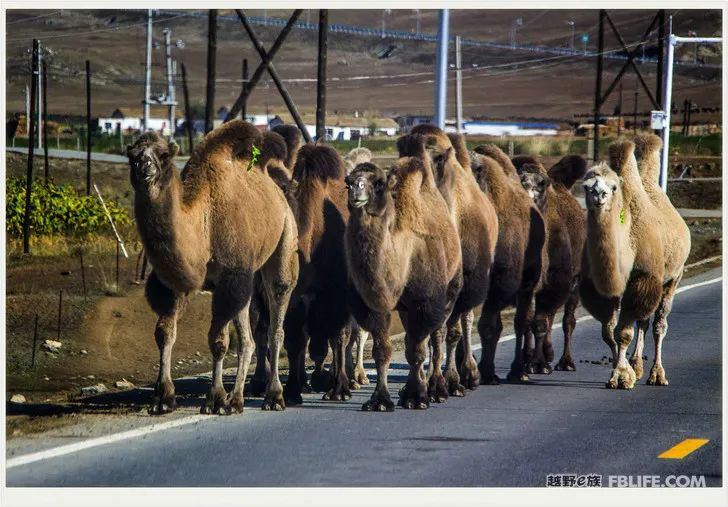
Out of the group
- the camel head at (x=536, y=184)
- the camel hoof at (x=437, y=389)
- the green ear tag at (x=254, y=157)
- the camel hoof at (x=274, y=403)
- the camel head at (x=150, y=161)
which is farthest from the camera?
the camel head at (x=536, y=184)

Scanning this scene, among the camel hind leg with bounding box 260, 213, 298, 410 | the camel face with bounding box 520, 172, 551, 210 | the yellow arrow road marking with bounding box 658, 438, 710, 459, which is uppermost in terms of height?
the camel face with bounding box 520, 172, 551, 210

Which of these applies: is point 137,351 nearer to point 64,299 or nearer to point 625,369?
point 64,299

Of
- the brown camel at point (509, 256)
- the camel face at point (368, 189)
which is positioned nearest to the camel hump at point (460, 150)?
the brown camel at point (509, 256)

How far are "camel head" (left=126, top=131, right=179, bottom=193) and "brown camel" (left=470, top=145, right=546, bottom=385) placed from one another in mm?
3977

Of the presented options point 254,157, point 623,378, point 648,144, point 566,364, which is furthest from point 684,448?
point 648,144

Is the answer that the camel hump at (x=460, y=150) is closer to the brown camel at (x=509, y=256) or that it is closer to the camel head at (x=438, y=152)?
the brown camel at (x=509, y=256)

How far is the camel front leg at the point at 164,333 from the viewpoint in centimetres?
1266

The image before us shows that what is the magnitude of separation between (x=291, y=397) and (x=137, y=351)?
15.1 feet

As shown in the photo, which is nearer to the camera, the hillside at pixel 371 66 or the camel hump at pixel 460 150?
the camel hump at pixel 460 150

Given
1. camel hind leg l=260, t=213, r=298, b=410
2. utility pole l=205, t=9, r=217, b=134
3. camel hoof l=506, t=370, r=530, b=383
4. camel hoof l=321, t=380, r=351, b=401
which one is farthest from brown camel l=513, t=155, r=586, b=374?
utility pole l=205, t=9, r=217, b=134

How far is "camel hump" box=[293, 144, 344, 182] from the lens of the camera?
14.3m

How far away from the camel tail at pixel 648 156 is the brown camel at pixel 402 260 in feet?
10.5

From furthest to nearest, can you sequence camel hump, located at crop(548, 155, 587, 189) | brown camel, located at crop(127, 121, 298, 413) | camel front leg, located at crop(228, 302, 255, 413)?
camel hump, located at crop(548, 155, 587, 189) < camel front leg, located at crop(228, 302, 255, 413) < brown camel, located at crop(127, 121, 298, 413)

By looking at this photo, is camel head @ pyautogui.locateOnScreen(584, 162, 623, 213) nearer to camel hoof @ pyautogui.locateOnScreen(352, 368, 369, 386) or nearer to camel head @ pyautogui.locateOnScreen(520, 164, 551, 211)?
camel head @ pyautogui.locateOnScreen(520, 164, 551, 211)
